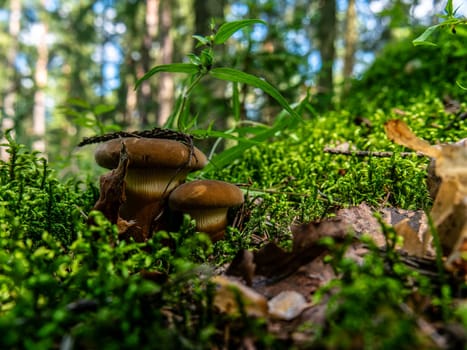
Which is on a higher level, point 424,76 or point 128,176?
point 424,76

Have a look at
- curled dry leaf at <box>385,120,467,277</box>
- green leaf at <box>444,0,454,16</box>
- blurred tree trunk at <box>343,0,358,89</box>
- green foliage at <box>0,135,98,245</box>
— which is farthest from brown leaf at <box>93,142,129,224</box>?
blurred tree trunk at <box>343,0,358,89</box>

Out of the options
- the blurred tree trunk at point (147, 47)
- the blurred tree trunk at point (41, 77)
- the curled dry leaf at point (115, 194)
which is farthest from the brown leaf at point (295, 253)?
the blurred tree trunk at point (41, 77)

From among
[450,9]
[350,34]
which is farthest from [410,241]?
[350,34]

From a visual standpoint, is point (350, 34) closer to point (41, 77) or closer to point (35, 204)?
point (35, 204)

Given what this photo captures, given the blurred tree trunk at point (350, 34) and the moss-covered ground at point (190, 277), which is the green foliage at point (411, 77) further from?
the blurred tree trunk at point (350, 34)

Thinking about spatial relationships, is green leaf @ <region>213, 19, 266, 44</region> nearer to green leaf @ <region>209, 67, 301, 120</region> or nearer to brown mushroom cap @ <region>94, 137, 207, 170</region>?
green leaf @ <region>209, 67, 301, 120</region>

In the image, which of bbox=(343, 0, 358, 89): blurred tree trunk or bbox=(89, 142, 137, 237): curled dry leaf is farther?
bbox=(343, 0, 358, 89): blurred tree trunk

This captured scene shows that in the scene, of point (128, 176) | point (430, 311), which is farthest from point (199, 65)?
point (430, 311)

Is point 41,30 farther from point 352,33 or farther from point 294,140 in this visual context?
point 294,140
